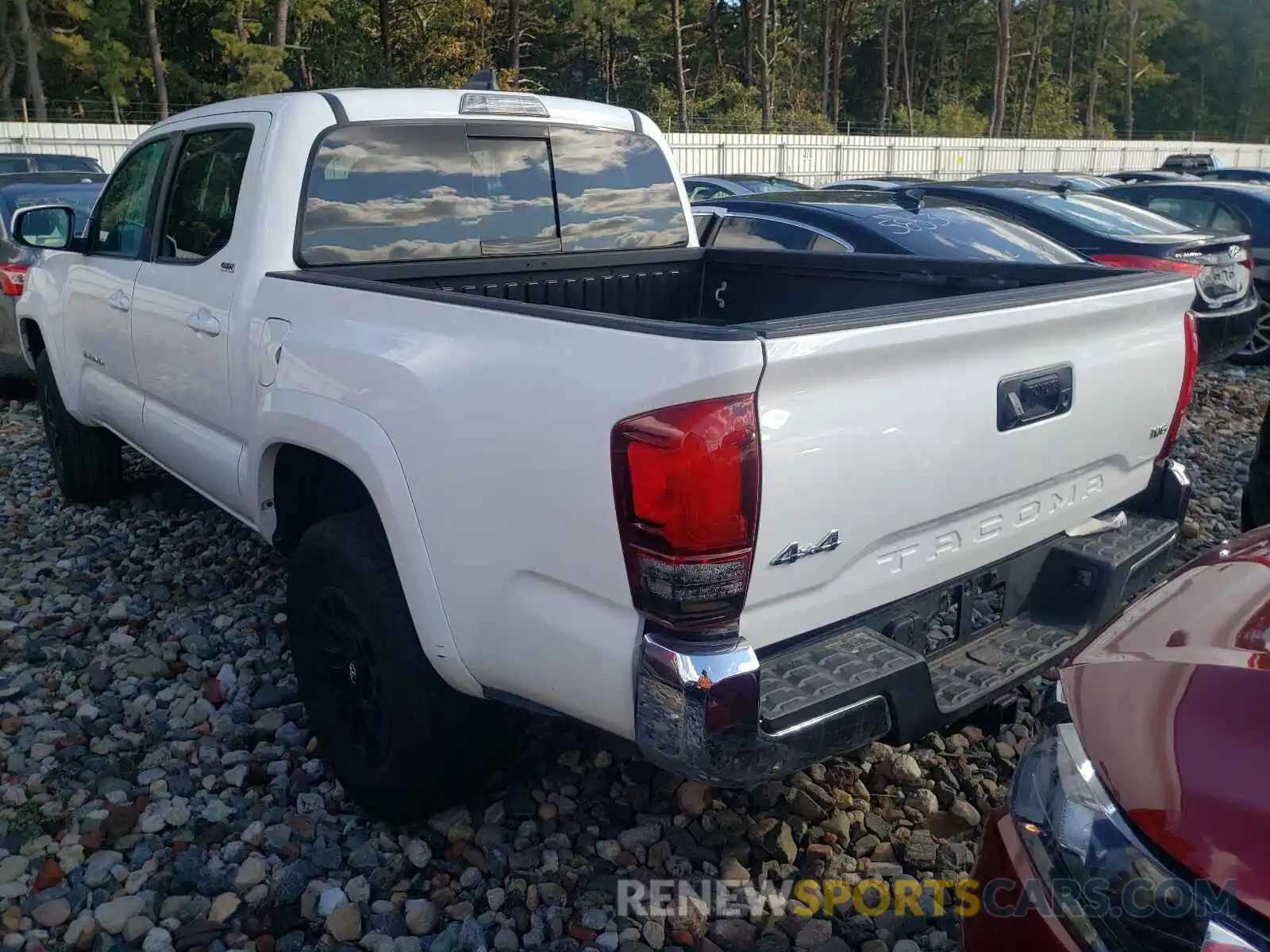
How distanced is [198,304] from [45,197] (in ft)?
17.8

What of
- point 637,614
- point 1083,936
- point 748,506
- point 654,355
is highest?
point 654,355

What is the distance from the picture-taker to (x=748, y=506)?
2.07 metres

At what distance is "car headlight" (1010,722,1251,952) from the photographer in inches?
57.7

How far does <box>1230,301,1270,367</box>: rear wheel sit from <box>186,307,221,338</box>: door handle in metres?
9.15

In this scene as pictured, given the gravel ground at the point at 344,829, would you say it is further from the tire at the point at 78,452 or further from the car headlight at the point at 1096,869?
the tire at the point at 78,452

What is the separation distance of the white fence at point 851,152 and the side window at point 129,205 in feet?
65.9

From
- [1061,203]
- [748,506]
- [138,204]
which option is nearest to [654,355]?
[748,506]

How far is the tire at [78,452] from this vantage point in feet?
18.1

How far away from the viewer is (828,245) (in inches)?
279

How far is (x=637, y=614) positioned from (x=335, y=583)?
43.1 inches

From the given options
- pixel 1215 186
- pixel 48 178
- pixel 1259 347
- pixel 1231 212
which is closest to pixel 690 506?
pixel 48 178

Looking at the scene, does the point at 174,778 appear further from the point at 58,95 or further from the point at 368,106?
the point at 58,95

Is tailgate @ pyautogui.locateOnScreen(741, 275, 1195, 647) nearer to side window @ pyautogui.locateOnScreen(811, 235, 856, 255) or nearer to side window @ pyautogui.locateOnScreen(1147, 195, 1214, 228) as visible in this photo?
side window @ pyautogui.locateOnScreen(811, 235, 856, 255)

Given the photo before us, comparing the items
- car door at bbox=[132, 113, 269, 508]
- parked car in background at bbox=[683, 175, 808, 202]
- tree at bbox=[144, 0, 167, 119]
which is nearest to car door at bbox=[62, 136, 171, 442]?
car door at bbox=[132, 113, 269, 508]
